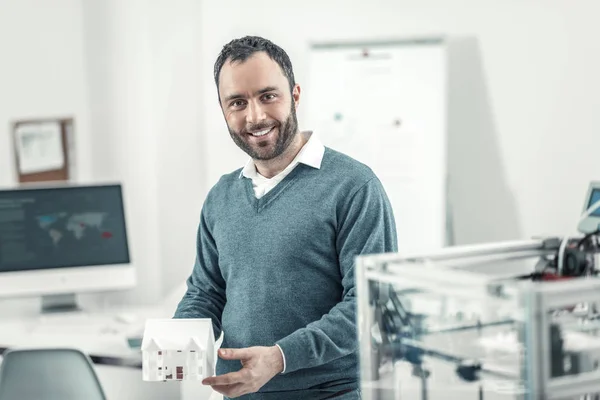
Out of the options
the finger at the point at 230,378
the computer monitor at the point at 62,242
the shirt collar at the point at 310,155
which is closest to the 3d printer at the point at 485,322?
the finger at the point at 230,378

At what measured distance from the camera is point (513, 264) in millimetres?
1358

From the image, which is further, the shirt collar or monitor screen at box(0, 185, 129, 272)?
monitor screen at box(0, 185, 129, 272)

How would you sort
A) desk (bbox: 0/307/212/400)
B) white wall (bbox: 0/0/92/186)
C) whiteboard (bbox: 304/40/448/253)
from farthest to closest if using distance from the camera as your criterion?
1. whiteboard (bbox: 304/40/448/253)
2. white wall (bbox: 0/0/92/186)
3. desk (bbox: 0/307/212/400)

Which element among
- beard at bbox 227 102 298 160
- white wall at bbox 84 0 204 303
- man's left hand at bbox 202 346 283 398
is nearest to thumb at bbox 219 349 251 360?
man's left hand at bbox 202 346 283 398

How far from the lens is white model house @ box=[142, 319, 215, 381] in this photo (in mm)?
1581

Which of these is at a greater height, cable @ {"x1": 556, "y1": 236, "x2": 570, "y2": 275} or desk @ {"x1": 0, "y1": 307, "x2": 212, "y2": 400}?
cable @ {"x1": 556, "y1": 236, "x2": 570, "y2": 275}

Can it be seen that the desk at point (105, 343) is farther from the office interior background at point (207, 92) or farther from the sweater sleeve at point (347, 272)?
the sweater sleeve at point (347, 272)

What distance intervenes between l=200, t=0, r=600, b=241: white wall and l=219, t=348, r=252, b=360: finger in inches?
107

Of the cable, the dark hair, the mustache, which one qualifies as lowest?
the cable

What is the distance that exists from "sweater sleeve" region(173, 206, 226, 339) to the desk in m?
1.03

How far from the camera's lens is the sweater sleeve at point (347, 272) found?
1599 mm

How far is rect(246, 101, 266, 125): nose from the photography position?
1.72 meters

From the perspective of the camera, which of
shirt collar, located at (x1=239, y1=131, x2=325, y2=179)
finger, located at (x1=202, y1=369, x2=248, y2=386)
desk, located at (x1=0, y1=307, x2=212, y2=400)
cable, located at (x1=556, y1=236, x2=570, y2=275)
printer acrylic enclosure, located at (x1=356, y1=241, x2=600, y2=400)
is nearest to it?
printer acrylic enclosure, located at (x1=356, y1=241, x2=600, y2=400)

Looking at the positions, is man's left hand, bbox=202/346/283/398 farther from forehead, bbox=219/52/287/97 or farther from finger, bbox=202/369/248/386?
forehead, bbox=219/52/287/97
